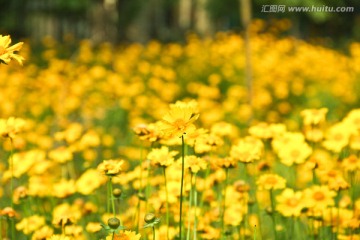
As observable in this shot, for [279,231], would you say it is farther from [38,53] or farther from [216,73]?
[38,53]

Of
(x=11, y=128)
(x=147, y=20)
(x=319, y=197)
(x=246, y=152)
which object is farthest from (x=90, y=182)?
(x=147, y=20)

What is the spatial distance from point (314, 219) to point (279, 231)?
44cm

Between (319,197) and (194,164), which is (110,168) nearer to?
(194,164)

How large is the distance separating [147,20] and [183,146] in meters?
13.7

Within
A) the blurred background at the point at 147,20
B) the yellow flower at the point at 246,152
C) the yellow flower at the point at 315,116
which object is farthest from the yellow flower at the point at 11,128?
the blurred background at the point at 147,20

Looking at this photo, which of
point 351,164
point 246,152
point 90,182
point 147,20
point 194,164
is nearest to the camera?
point 194,164

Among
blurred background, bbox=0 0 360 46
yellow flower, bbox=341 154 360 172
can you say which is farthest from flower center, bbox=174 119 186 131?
blurred background, bbox=0 0 360 46

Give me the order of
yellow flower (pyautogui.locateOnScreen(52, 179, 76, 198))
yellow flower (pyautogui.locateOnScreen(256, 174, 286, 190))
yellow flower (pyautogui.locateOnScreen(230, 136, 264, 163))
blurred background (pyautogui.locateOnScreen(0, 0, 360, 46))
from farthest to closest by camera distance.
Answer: blurred background (pyautogui.locateOnScreen(0, 0, 360, 46)), yellow flower (pyautogui.locateOnScreen(52, 179, 76, 198)), yellow flower (pyautogui.locateOnScreen(256, 174, 286, 190)), yellow flower (pyautogui.locateOnScreen(230, 136, 264, 163))

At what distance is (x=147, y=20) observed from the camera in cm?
1462

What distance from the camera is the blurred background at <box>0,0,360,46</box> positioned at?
12945mm

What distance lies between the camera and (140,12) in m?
13.8

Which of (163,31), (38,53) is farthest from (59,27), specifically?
(38,53)

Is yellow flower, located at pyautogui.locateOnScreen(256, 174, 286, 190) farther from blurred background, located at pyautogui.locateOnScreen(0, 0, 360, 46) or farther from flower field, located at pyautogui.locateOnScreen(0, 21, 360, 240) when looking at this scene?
blurred background, located at pyautogui.locateOnScreen(0, 0, 360, 46)

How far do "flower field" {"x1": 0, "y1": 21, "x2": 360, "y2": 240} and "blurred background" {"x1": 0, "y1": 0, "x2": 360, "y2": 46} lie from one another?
3.84m
